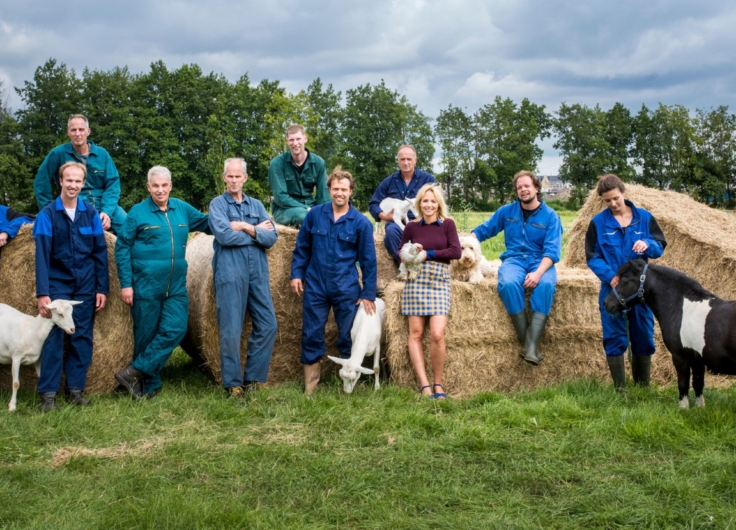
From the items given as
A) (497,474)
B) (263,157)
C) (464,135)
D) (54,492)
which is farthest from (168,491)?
(464,135)

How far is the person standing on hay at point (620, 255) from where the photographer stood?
6508 millimetres

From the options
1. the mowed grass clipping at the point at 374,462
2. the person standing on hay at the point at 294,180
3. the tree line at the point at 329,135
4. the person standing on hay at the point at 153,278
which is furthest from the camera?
the tree line at the point at 329,135

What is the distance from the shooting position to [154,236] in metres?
6.59

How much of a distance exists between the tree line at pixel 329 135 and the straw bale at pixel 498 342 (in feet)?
119

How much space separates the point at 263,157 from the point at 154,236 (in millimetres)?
45080

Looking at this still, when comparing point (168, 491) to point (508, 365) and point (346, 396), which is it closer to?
point (346, 396)

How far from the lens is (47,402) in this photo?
6.27 m

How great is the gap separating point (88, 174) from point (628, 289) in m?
5.89

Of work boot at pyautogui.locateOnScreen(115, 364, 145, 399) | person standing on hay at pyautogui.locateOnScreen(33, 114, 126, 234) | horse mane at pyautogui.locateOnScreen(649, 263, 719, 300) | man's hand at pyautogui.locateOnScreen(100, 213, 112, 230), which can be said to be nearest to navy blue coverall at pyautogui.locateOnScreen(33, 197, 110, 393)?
work boot at pyautogui.locateOnScreen(115, 364, 145, 399)

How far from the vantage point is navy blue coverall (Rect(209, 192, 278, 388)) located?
21.7ft

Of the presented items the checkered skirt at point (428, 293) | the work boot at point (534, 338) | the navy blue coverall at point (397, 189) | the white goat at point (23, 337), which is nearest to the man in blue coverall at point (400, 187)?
the navy blue coverall at point (397, 189)

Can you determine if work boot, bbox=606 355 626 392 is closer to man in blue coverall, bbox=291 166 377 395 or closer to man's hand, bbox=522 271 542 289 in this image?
man's hand, bbox=522 271 542 289

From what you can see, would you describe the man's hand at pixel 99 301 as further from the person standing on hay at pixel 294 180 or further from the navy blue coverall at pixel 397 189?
the navy blue coverall at pixel 397 189

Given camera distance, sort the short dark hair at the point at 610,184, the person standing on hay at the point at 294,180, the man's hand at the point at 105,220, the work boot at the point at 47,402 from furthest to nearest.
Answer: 1. the person standing on hay at the point at 294,180
2. the man's hand at the point at 105,220
3. the short dark hair at the point at 610,184
4. the work boot at the point at 47,402
